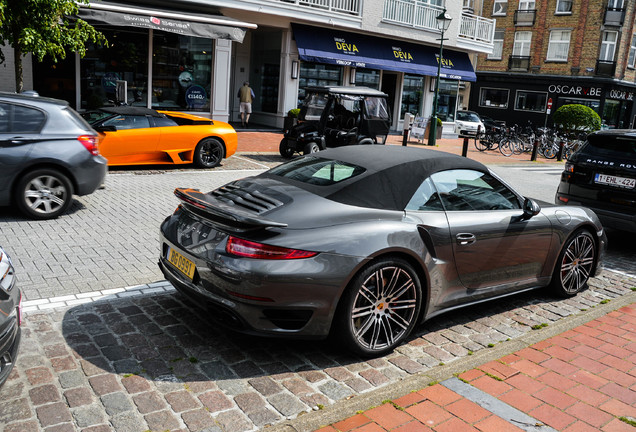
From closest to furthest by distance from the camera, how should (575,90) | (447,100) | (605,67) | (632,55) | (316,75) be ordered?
1. (316,75)
2. (447,100)
3. (605,67)
4. (575,90)
5. (632,55)

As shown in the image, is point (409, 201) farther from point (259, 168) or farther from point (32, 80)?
point (32, 80)

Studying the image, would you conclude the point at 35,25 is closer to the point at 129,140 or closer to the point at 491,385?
the point at 129,140

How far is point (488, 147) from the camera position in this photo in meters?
24.2

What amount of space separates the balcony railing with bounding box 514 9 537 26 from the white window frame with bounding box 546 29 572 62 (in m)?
1.96

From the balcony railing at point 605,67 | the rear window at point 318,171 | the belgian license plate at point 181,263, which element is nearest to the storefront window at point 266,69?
the rear window at point 318,171

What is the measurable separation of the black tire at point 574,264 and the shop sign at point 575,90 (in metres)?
39.2

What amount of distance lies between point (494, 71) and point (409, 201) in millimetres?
45180

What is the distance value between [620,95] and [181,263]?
146 feet

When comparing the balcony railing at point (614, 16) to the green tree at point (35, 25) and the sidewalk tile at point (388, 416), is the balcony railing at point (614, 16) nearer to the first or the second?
the green tree at point (35, 25)

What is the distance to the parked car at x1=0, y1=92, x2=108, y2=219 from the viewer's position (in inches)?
286

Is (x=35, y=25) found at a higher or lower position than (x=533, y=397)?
higher

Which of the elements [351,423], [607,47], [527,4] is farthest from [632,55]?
[351,423]

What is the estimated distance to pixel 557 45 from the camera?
42.8 m

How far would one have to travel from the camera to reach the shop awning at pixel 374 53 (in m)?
22.5
